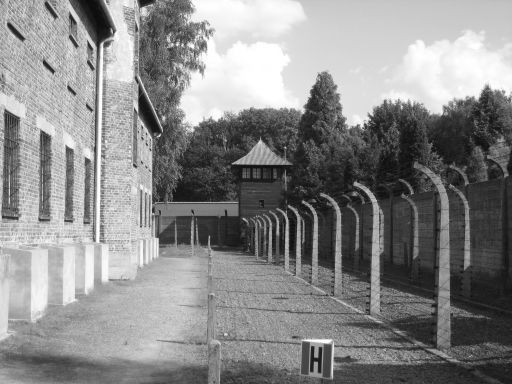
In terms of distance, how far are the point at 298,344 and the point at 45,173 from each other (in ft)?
Result: 21.8

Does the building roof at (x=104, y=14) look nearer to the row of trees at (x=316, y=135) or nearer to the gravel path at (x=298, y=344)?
the gravel path at (x=298, y=344)

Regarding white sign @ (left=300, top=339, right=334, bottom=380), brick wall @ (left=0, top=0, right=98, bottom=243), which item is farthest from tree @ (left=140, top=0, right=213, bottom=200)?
white sign @ (left=300, top=339, right=334, bottom=380)

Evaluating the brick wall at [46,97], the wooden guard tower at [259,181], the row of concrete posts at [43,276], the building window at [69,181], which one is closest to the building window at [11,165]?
the brick wall at [46,97]

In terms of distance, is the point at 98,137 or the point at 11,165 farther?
the point at 98,137

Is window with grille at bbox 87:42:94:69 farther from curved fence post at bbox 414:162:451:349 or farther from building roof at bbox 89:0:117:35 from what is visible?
curved fence post at bbox 414:162:451:349

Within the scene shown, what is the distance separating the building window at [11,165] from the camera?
37.6 feet

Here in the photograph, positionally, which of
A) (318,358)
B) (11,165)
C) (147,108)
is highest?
(147,108)

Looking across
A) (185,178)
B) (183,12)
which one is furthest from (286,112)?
(183,12)

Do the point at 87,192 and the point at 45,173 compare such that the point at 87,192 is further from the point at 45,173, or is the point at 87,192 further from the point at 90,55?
the point at 45,173

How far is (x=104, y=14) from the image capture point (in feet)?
61.6

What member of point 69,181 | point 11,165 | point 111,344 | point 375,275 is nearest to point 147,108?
point 69,181

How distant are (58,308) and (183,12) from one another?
3043 cm

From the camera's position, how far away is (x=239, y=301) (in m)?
15.9

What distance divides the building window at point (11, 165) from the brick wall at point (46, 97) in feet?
0.40
